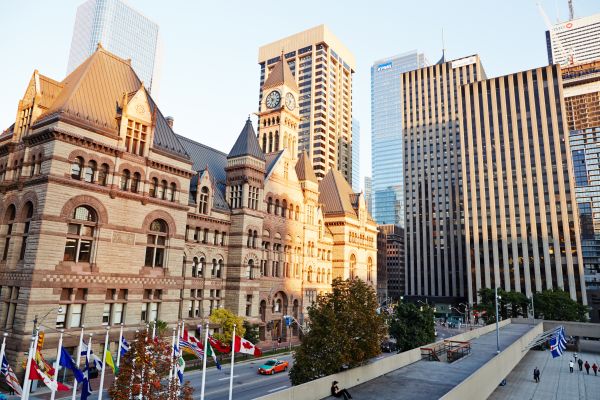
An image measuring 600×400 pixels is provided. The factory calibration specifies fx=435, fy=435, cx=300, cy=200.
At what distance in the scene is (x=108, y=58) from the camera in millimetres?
48500

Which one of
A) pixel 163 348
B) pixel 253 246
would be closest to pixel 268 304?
pixel 253 246

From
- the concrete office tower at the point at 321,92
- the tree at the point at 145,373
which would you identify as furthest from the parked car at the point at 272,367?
the concrete office tower at the point at 321,92

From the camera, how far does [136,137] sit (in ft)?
151

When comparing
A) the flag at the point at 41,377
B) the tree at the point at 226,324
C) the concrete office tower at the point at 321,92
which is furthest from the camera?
the concrete office tower at the point at 321,92

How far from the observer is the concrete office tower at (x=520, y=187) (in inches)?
4815

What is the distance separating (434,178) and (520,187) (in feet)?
124

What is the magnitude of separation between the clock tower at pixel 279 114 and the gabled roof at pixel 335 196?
10.4 meters

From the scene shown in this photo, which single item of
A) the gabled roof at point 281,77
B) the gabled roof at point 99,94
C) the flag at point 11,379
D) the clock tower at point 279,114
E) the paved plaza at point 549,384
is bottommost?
the paved plaza at point 549,384

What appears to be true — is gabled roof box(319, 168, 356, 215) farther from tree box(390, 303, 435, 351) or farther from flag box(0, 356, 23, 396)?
flag box(0, 356, 23, 396)

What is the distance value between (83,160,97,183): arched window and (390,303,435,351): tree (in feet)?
116

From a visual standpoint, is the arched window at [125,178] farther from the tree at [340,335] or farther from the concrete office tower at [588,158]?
the concrete office tower at [588,158]

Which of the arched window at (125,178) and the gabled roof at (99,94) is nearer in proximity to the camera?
the gabled roof at (99,94)

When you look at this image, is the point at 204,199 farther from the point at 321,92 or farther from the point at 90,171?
the point at 321,92

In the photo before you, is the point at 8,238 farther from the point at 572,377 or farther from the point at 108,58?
the point at 572,377
